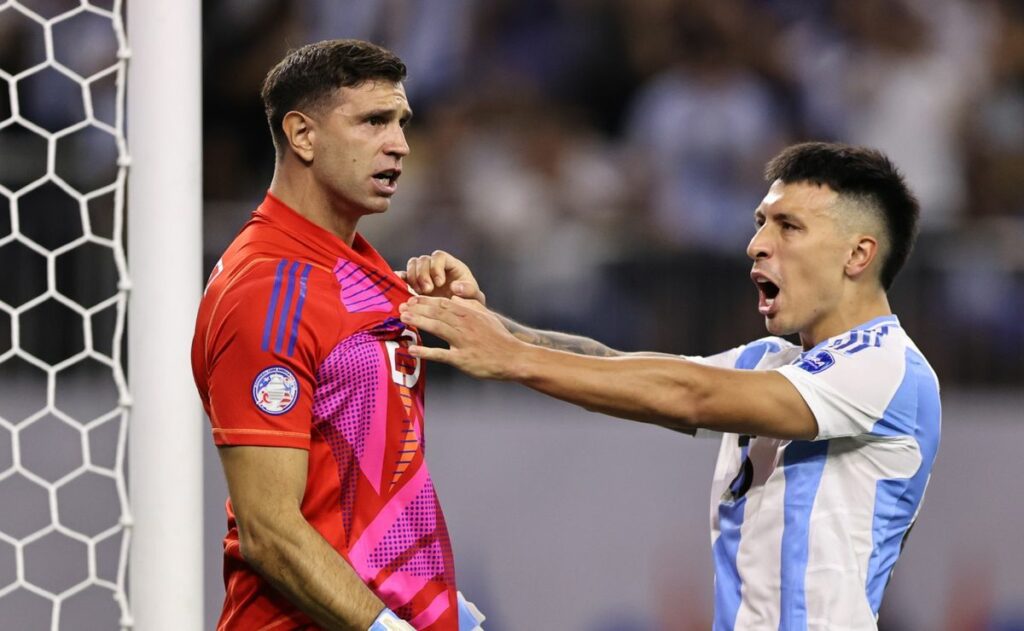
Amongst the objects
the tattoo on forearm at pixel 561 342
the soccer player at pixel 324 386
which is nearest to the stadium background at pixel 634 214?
the tattoo on forearm at pixel 561 342

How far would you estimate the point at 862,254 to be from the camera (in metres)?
2.98

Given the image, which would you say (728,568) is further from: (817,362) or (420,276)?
(420,276)

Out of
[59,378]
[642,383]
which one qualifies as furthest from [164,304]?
[59,378]

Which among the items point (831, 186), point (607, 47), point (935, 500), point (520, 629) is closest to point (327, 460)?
point (831, 186)

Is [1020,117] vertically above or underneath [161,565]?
above

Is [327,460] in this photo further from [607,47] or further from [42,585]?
[607,47]

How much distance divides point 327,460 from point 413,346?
244 millimetres

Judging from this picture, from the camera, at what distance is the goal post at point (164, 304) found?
2834 millimetres

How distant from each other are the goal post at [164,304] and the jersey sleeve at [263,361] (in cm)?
44

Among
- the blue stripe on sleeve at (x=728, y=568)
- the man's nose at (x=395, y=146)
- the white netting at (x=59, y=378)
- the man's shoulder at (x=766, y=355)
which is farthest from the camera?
the white netting at (x=59, y=378)

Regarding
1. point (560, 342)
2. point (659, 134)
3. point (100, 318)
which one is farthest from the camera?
point (659, 134)

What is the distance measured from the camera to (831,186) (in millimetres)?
2996

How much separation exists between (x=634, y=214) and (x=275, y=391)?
3.35 metres

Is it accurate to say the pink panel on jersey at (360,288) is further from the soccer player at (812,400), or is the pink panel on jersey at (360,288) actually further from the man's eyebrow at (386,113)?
the man's eyebrow at (386,113)
